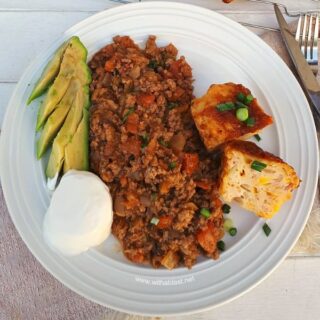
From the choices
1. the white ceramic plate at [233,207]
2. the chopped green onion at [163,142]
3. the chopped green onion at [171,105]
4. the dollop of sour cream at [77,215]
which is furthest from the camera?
the chopped green onion at [171,105]

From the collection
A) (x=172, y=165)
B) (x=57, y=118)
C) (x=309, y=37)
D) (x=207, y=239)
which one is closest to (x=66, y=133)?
(x=57, y=118)

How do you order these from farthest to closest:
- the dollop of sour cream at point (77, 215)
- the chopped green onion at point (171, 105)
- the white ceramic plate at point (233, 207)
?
1. the chopped green onion at point (171, 105)
2. the white ceramic plate at point (233, 207)
3. the dollop of sour cream at point (77, 215)

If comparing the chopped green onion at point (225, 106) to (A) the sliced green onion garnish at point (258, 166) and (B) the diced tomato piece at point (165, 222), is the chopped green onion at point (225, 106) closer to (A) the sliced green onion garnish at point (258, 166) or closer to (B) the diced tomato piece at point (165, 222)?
(A) the sliced green onion garnish at point (258, 166)

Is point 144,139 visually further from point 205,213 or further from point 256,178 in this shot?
point 256,178

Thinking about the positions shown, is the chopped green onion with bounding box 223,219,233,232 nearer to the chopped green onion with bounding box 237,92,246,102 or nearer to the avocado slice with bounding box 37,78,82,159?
the chopped green onion with bounding box 237,92,246,102

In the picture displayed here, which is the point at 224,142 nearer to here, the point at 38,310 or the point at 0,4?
the point at 38,310

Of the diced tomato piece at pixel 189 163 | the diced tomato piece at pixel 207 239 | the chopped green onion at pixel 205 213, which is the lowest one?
the diced tomato piece at pixel 207 239

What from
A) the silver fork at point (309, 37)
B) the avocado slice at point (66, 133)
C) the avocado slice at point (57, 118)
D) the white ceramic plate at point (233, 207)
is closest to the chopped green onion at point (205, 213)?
the white ceramic plate at point (233, 207)

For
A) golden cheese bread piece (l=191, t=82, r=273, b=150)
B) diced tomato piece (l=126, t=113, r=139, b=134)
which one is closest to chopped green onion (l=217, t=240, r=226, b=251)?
golden cheese bread piece (l=191, t=82, r=273, b=150)
